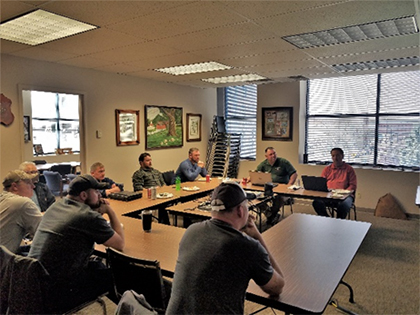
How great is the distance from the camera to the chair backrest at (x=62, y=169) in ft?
21.2

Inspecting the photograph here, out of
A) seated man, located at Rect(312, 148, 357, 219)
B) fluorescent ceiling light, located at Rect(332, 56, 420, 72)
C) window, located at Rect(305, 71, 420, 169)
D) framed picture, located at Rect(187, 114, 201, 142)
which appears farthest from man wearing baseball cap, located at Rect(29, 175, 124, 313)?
window, located at Rect(305, 71, 420, 169)

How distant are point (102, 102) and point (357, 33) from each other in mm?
3984

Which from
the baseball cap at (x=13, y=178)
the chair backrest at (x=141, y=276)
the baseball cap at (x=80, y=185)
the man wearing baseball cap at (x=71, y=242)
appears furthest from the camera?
the baseball cap at (x=13, y=178)

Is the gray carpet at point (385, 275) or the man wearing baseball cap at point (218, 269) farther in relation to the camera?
the gray carpet at point (385, 275)

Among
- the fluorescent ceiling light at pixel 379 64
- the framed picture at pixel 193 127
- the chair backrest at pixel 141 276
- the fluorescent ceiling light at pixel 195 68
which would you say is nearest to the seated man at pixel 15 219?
the chair backrest at pixel 141 276

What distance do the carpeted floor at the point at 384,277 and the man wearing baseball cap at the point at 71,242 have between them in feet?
2.77

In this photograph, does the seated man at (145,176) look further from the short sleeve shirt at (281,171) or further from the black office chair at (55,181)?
the short sleeve shirt at (281,171)

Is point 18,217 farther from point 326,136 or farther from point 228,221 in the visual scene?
point 326,136

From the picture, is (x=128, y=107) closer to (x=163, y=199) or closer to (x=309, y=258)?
(x=163, y=199)

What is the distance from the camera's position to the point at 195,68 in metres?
5.30

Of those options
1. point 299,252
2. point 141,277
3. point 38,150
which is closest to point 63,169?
point 38,150

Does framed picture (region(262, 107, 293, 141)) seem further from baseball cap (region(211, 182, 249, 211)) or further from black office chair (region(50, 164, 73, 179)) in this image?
baseball cap (region(211, 182, 249, 211))

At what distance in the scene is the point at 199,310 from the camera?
53.3 inches

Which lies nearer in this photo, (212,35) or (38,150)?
(212,35)
